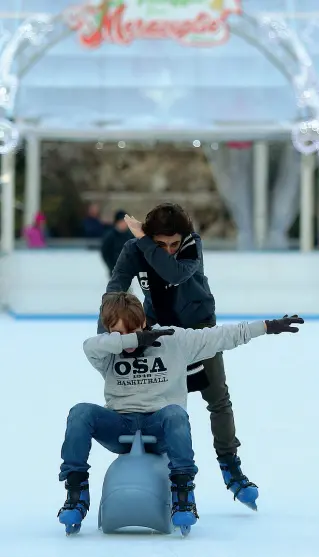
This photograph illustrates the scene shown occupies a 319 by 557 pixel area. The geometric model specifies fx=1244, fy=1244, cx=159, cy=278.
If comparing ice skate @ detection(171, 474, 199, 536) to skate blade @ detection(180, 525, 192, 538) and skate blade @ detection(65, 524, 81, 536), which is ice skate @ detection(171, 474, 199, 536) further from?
skate blade @ detection(65, 524, 81, 536)

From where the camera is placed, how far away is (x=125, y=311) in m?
3.36

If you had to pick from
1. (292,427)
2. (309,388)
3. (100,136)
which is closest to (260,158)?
(100,136)

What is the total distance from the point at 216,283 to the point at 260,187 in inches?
103

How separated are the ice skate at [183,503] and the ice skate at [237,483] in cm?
49

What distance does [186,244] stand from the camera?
3668 mm

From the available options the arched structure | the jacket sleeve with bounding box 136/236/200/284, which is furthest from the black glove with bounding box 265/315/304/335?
the arched structure

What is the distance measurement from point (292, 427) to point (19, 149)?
1093cm

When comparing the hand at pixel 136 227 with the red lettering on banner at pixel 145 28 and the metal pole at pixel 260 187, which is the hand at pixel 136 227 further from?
the metal pole at pixel 260 187

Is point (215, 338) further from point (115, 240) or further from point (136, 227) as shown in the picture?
point (115, 240)

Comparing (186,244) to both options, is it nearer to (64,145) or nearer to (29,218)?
(29,218)

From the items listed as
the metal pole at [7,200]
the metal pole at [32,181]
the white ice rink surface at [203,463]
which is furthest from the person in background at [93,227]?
the white ice rink surface at [203,463]

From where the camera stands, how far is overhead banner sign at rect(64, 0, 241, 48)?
46.9ft

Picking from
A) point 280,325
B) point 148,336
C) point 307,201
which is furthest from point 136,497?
point 307,201

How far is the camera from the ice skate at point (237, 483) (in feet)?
12.2
